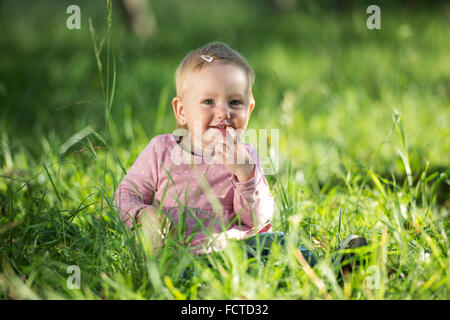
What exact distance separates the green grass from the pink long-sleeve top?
0.26ft

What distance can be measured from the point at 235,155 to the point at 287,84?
2937 millimetres

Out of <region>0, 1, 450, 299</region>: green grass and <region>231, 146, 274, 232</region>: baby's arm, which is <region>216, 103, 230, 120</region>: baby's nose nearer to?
<region>231, 146, 274, 232</region>: baby's arm

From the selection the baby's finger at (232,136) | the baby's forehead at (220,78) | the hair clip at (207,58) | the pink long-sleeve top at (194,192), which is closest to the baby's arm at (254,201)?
the pink long-sleeve top at (194,192)

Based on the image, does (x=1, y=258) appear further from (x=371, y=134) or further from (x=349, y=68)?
(x=349, y=68)

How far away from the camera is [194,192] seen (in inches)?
73.0

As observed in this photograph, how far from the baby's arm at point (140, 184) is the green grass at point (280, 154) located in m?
0.06

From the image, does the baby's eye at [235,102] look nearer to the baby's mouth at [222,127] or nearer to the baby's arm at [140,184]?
the baby's mouth at [222,127]

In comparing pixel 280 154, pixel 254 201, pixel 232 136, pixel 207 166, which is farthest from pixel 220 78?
pixel 280 154

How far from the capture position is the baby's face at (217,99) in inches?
69.1

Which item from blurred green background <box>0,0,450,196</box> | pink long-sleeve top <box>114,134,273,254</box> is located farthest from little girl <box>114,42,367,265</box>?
blurred green background <box>0,0,450,196</box>

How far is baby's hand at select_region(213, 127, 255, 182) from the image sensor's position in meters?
1.72

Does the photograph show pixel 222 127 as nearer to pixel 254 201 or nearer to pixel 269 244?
pixel 254 201
